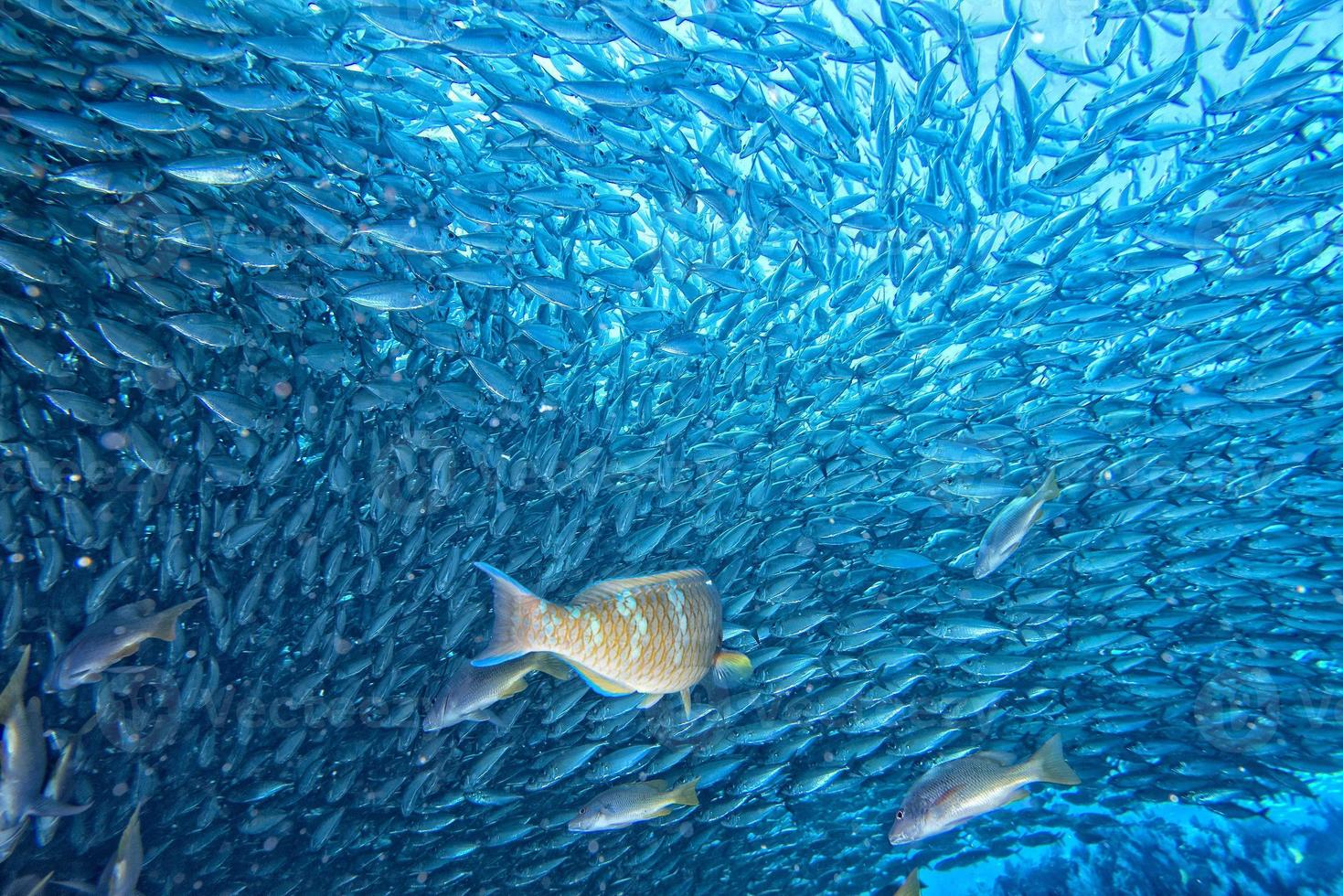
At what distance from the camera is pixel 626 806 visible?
444 centimetres

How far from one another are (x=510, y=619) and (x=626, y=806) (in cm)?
308

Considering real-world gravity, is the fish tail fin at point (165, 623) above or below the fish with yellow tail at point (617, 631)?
below

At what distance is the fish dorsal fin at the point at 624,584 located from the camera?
2.28 metres

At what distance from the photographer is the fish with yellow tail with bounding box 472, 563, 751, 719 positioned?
7.13 feet

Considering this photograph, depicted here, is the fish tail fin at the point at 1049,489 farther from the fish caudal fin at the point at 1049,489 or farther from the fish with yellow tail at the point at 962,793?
the fish with yellow tail at the point at 962,793

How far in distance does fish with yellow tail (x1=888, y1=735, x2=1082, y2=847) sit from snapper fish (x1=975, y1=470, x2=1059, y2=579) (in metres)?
1.33

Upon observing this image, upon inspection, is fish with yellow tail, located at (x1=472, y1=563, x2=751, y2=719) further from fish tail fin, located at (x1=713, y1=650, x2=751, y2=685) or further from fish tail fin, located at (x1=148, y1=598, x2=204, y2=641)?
fish tail fin, located at (x1=148, y1=598, x2=204, y2=641)

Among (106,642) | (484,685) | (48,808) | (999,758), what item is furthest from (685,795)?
(106,642)

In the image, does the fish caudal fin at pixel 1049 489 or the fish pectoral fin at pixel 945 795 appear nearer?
the fish caudal fin at pixel 1049 489

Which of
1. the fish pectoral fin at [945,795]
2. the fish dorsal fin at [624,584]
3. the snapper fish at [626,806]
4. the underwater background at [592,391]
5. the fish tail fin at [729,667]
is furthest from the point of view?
the snapper fish at [626,806]

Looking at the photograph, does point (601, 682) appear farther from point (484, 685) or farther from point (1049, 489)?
point (1049, 489)

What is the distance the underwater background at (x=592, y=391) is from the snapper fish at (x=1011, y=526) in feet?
0.14

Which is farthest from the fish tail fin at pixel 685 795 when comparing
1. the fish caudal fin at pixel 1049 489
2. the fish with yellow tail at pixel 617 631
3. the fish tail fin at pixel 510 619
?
the fish caudal fin at pixel 1049 489

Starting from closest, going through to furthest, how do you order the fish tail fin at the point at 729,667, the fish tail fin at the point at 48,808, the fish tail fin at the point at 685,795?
the fish tail fin at the point at 729,667, the fish tail fin at the point at 48,808, the fish tail fin at the point at 685,795
